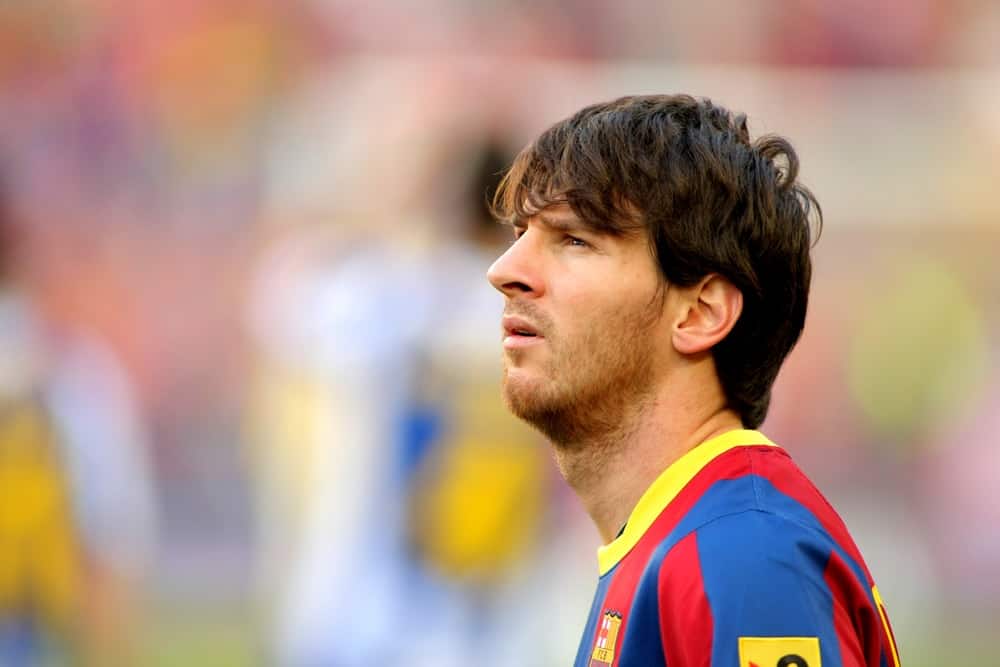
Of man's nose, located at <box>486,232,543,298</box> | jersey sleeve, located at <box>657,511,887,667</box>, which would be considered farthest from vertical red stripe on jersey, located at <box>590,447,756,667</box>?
man's nose, located at <box>486,232,543,298</box>

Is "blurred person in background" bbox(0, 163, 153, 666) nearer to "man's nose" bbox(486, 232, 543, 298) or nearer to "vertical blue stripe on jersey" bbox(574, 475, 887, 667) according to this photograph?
"man's nose" bbox(486, 232, 543, 298)

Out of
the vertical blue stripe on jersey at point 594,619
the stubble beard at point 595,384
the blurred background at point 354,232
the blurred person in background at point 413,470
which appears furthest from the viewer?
the blurred background at point 354,232

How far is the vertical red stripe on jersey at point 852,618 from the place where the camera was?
1.81m

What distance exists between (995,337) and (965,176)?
112cm

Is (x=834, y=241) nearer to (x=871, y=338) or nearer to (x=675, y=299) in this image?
(x=871, y=338)

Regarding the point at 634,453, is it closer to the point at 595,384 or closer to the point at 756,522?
the point at 595,384

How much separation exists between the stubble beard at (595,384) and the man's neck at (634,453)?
0.01m

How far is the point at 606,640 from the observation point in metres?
2.01

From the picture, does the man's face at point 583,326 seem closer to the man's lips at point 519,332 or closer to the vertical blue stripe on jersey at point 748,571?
the man's lips at point 519,332

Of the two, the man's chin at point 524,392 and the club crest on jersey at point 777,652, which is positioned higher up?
the man's chin at point 524,392

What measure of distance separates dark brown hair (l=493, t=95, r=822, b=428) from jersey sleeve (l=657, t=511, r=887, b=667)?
16.8 inches

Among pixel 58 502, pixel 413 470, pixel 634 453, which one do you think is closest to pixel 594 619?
pixel 634 453

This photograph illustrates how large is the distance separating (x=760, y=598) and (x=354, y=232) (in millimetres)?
7037

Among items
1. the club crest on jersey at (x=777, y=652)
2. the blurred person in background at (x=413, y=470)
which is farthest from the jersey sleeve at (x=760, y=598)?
the blurred person in background at (x=413, y=470)
